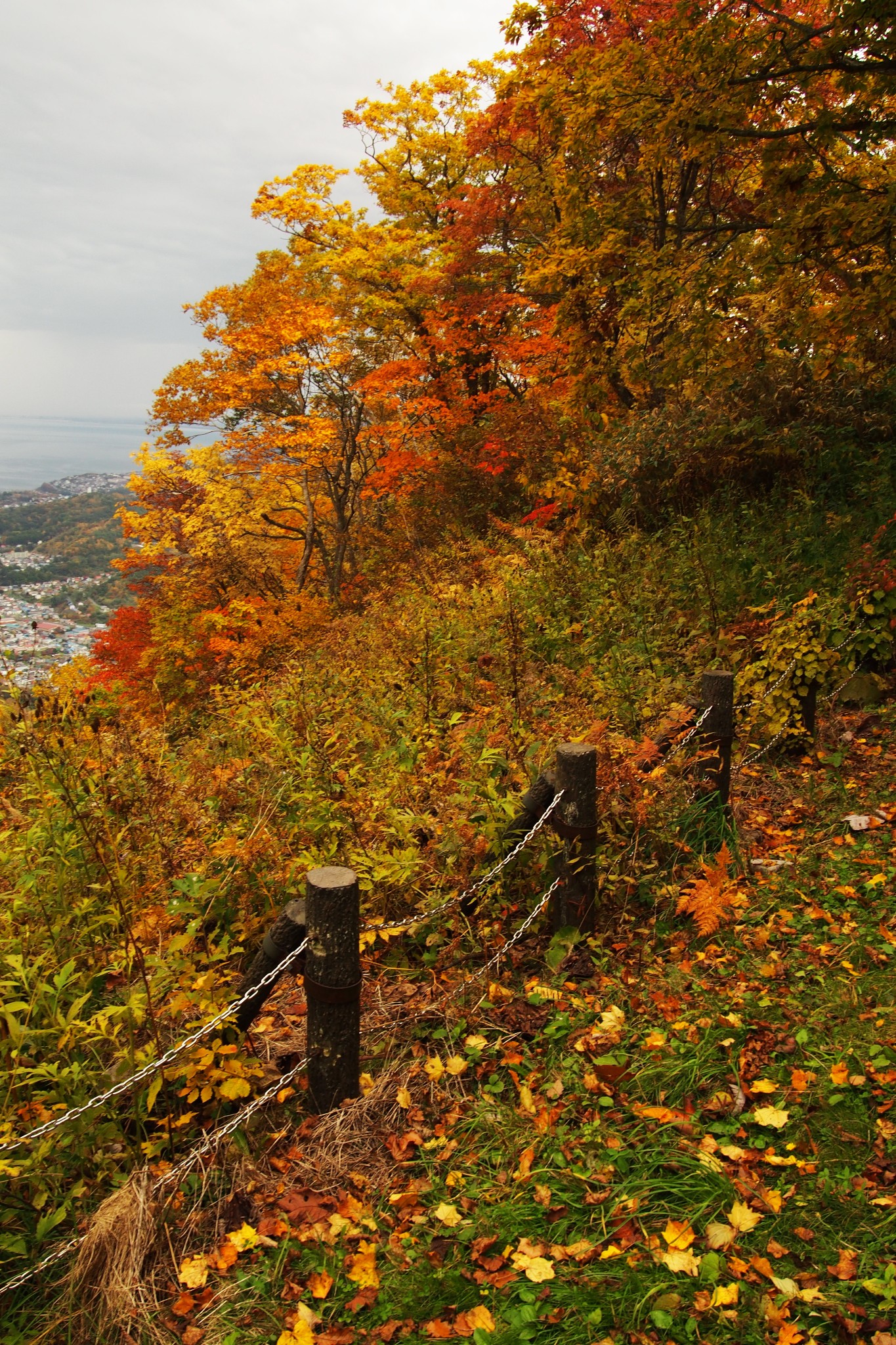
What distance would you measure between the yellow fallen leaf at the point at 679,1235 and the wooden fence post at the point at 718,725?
94.5 inches

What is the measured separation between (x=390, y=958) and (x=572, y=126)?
8.52 m

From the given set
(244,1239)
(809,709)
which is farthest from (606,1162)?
(809,709)

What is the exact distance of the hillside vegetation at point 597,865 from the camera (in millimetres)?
2166

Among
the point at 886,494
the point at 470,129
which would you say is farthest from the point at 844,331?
the point at 470,129

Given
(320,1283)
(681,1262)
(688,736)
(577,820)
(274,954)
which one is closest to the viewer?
(681,1262)

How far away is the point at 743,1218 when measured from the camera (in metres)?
Result: 2.10

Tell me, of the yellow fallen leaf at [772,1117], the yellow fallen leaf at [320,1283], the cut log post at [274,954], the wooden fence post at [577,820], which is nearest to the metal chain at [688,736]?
the wooden fence post at [577,820]

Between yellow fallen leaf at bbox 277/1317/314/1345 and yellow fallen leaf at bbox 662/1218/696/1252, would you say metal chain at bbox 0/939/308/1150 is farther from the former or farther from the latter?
yellow fallen leaf at bbox 662/1218/696/1252

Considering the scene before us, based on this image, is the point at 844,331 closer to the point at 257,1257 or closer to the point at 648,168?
the point at 648,168

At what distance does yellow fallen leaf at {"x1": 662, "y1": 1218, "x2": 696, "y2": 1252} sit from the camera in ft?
6.78

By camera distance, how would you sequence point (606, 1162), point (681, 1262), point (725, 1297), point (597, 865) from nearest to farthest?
1. point (725, 1297)
2. point (681, 1262)
3. point (606, 1162)
4. point (597, 865)

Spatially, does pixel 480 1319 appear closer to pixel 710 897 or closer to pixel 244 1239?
pixel 244 1239

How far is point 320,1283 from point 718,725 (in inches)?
125

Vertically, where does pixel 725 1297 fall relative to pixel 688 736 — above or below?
below
